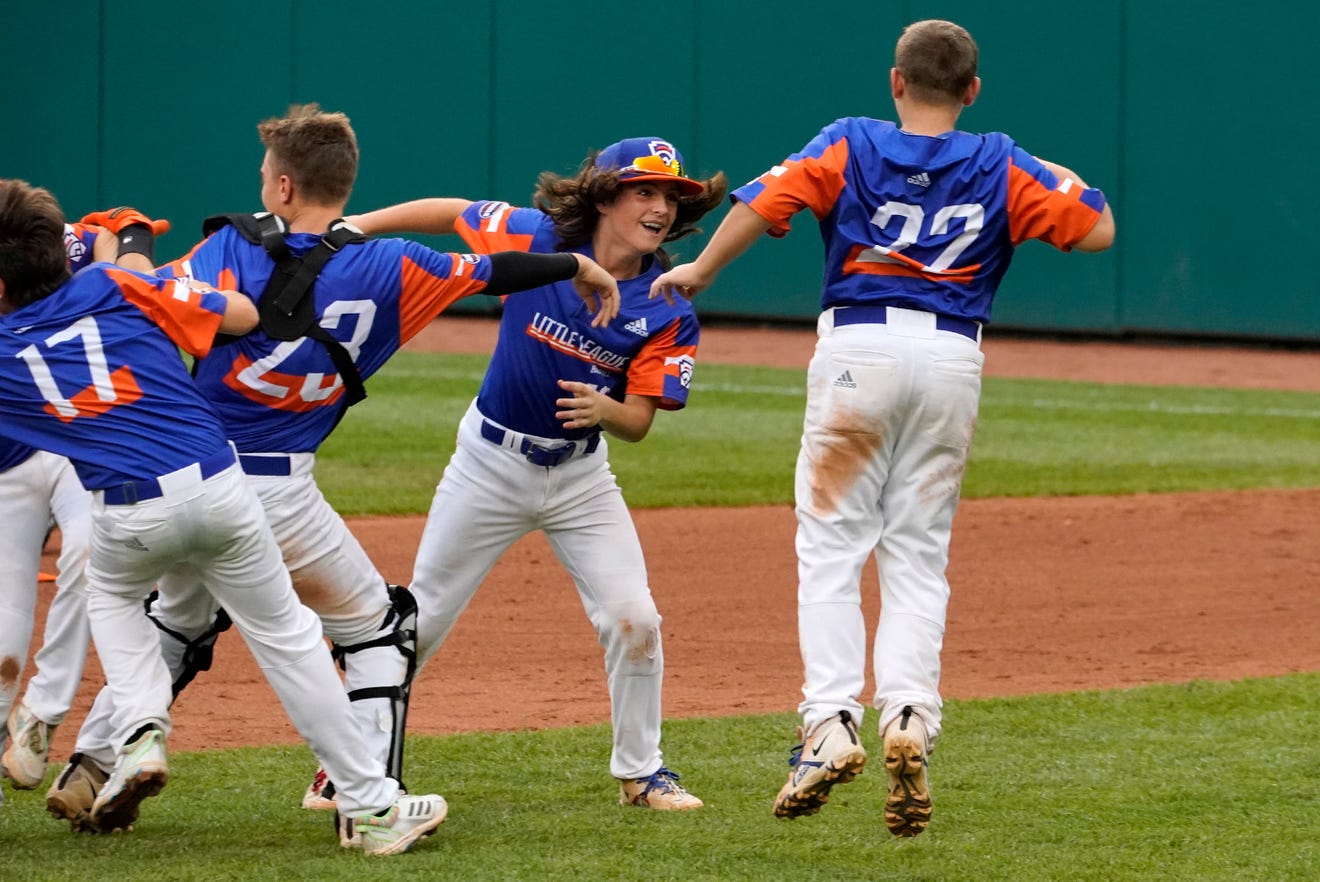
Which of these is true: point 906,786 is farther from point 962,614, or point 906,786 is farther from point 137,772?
point 962,614

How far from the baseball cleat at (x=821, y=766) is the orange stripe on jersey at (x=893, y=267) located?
3.68 ft

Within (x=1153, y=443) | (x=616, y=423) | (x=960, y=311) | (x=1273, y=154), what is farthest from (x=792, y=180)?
(x=1273, y=154)

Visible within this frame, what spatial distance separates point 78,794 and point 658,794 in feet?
5.10

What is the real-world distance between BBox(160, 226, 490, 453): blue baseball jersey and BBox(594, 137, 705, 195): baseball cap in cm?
62

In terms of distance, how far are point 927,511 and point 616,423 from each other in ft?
2.93

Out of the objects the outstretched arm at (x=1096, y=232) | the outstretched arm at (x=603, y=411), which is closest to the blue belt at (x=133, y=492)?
the outstretched arm at (x=603, y=411)

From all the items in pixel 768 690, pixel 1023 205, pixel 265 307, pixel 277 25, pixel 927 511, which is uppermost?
pixel 277 25

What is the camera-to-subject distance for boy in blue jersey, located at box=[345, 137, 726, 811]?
17.0 feet

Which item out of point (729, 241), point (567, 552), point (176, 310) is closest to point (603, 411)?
point (567, 552)

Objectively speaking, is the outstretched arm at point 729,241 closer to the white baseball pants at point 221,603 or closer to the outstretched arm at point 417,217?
the outstretched arm at point 417,217

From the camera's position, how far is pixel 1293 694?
6836 millimetres

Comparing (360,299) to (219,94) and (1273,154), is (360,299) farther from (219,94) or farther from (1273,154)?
(219,94)

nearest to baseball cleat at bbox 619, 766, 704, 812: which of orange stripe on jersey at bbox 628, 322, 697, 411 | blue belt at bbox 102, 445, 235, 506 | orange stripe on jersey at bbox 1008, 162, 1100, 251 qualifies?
orange stripe on jersey at bbox 628, 322, 697, 411

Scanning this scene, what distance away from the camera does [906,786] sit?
438cm
